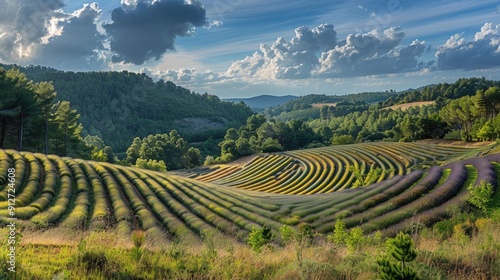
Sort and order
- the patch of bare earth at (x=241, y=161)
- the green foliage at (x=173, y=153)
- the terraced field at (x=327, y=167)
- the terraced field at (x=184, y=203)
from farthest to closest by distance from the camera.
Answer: the green foliage at (x=173, y=153), the patch of bare earth at (x=241, y=161), the terraced field at (x=327, y=167), the terraced field at (x=184, y=203)

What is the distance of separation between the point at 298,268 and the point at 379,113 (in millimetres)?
203724

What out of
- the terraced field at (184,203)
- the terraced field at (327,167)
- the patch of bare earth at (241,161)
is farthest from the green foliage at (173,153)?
the terraced field at (184,203)

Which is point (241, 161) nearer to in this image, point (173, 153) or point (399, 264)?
point (173, 153)

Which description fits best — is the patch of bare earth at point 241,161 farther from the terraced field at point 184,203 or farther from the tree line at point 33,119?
the terraced field at point 184,203

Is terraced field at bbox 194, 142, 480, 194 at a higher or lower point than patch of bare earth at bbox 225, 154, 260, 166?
higher

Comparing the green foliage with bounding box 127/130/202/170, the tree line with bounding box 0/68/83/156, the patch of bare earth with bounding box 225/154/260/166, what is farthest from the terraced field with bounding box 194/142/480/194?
the tree line with bounding box 0/68/83/156

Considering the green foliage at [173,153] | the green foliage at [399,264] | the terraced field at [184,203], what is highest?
the green foliage at [399,264]

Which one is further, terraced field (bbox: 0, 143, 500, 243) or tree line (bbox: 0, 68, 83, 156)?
tree line (bbox: 0, 68, 83, 156)

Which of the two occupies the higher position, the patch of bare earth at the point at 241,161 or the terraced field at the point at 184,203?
the terraced field at the point at 184,203

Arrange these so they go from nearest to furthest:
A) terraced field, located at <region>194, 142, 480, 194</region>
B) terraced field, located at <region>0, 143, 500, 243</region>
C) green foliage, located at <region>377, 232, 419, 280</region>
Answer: green foliage, located at <region>377, 232, 419, 280</region> < terraced field, located at <region>0, 143, 500, 243</region> < terraced field, located at <region>194, 142, 480, 194</region>

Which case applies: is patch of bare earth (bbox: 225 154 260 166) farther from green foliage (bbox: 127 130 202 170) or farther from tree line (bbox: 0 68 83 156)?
tree line (bbox: 0 68 83 156)

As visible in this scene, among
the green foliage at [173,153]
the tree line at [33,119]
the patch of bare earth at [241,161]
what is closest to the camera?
the tree line at [33,119]

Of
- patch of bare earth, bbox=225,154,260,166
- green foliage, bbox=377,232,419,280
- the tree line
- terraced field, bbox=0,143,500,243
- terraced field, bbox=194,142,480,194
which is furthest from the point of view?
patch of bare earth, bbox=225,154,260,166

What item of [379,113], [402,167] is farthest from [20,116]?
[379,113]
